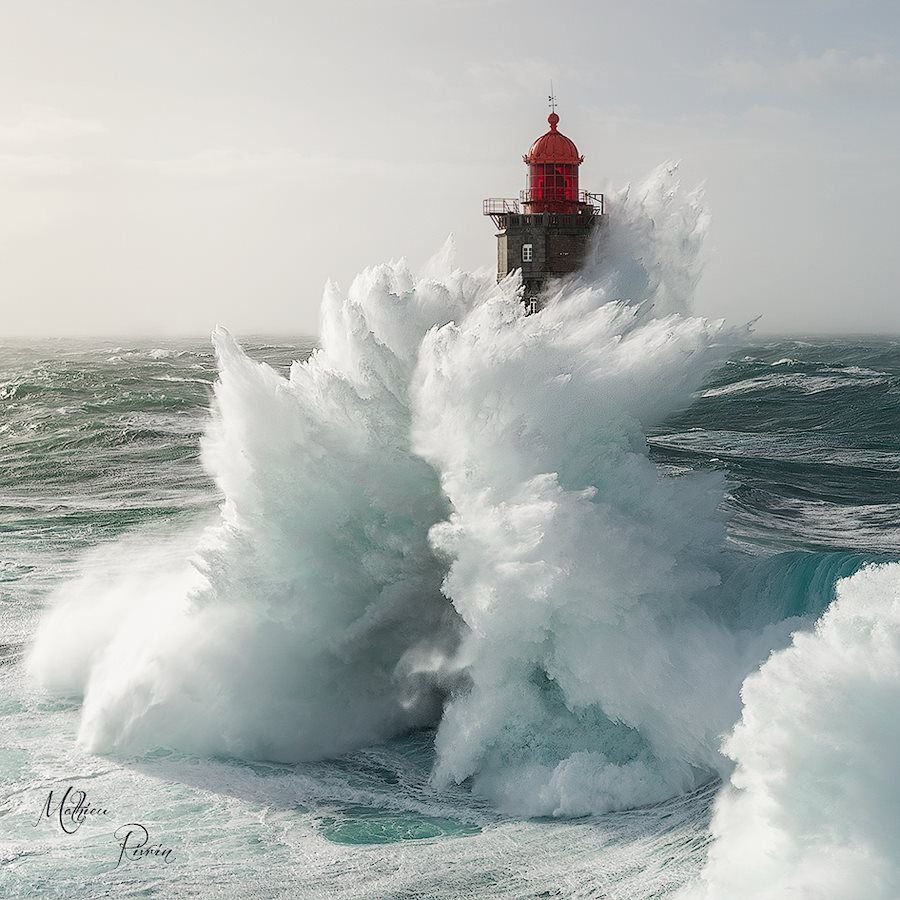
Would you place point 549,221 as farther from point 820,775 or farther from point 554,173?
point 820,775

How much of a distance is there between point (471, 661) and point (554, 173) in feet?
35.4

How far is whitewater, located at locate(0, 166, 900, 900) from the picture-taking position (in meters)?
6.98

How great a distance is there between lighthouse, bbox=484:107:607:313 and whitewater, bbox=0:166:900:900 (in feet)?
14.8

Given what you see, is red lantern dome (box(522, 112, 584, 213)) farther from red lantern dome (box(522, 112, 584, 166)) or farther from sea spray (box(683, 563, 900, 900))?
sea spray (box(683, 563, 900, 900))

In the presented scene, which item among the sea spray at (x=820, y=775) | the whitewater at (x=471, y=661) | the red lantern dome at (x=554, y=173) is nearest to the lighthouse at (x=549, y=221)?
the red lantern dome at (x=554, y=173)

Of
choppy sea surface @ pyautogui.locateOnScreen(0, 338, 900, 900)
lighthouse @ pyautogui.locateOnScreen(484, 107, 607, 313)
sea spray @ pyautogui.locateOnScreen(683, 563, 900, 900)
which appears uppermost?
lighthouse @ pyautogui.locateOnScreen(484, 107, 607, 313)

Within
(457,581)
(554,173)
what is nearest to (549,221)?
(554,173)

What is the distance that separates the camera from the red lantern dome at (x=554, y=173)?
17.3m

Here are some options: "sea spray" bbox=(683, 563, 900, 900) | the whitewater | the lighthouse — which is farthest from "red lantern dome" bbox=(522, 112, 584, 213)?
"sea spray" bbox=(683, 563, 900, 900)

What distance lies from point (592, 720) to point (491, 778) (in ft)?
3.52

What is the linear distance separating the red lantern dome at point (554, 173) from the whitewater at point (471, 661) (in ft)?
16.9

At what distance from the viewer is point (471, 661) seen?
9.37m

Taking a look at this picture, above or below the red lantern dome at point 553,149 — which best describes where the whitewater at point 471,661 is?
below

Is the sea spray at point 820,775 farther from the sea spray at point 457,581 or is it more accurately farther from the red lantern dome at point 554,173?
the red lantern dome at point 554,173
